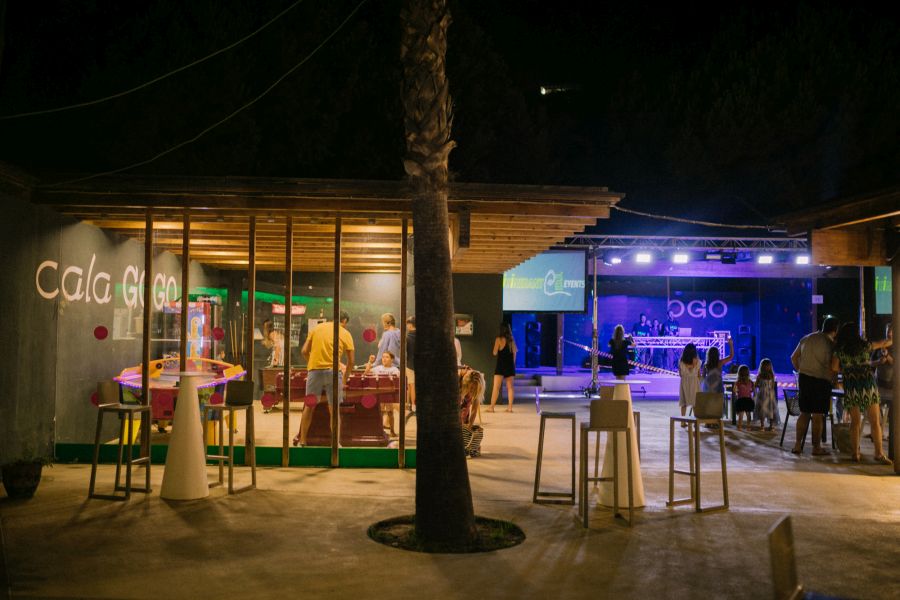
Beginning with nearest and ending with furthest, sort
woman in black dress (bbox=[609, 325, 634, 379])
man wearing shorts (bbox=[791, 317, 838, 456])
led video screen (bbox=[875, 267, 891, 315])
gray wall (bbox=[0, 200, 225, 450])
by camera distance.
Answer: gray wall (bbox=[0, 200, 225, 450])
man wearing shorts (bbox=[791, 317, 838, 456])
led video screen (bbox=[875, 267, 891, 315])
woman in black dress (bbox=[609, 325, 634, 379])

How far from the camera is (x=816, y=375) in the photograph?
10297mm

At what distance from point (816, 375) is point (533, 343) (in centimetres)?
1638

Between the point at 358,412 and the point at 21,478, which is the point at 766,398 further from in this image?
the point at 21,478

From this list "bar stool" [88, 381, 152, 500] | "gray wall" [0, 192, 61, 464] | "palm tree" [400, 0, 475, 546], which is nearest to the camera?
"palm tree" [400, 0, 475, 546]

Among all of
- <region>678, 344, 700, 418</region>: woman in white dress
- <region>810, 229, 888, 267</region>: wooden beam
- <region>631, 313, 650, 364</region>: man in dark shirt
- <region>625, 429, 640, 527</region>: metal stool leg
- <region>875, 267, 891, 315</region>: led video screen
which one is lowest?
<region>625, 429, 640, 527</region>: metal stool leg

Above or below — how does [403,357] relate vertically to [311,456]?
above

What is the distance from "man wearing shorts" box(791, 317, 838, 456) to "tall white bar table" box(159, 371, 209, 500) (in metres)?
7.40

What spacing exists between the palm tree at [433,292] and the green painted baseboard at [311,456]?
318 centimetres

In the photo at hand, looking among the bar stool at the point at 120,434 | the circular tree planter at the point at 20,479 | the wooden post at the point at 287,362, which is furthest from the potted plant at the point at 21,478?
the wooden post at the point at 287,362

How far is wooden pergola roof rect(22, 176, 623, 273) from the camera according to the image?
8836 millimetres

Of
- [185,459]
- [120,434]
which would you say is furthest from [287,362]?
[120,434]

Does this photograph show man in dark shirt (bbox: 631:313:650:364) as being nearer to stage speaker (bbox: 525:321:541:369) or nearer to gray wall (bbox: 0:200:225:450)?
stage speaker (bbox: 525:321:541:369)

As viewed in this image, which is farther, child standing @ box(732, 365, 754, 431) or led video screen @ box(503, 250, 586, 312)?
led video screen @ box(503, 250, 586, 312)

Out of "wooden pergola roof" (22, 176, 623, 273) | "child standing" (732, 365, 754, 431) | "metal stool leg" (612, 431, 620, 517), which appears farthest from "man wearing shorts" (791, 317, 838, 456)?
"metal stool leg" (612, 431, 620, 517)
